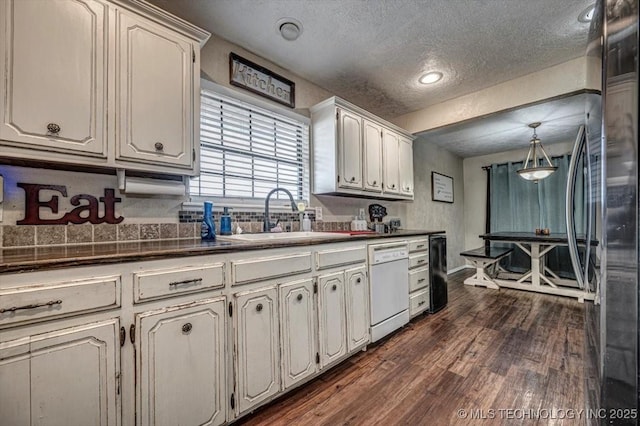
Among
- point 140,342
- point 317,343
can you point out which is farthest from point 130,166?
point 317,343

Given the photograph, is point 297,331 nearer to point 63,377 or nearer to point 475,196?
point 63,377

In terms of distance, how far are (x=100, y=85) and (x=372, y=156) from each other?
230 cm

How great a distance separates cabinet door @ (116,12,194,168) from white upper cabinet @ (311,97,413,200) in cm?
130

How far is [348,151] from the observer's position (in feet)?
8.69

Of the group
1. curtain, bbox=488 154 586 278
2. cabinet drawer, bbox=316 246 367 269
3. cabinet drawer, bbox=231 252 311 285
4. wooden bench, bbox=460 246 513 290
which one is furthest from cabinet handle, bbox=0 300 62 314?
curtain, bbox=488 154 586 278

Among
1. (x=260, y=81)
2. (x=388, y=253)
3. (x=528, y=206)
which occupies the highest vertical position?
(x=260, y=81)

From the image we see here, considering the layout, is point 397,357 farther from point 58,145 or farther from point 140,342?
point 58,145

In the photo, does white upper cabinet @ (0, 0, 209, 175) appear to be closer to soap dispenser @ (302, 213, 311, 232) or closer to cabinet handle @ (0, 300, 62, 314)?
cabinet handle @ (0, 300, 62, 314)

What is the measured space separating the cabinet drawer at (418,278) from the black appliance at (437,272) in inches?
2.8

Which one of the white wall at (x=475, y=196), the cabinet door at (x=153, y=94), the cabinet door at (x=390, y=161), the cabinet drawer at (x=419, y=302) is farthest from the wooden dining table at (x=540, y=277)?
the cabinet door at (x=153, y=94)

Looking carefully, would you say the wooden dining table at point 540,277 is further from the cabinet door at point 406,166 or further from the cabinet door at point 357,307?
the cabinet door at point 357,307

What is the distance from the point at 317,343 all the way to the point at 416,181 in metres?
3.23

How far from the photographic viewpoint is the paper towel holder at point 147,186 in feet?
4.91

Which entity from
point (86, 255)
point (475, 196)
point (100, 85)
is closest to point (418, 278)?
point (86, 255)
